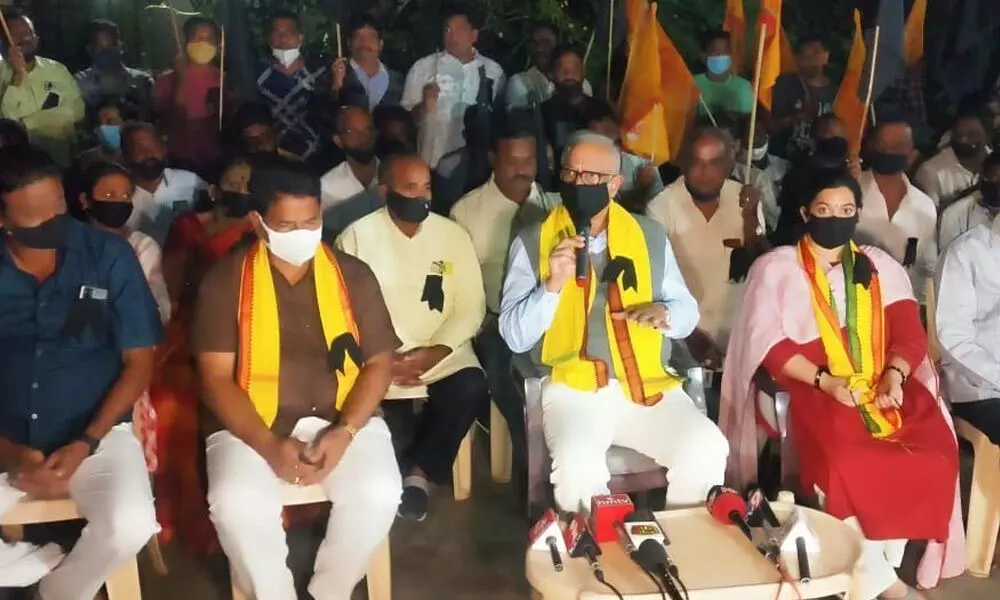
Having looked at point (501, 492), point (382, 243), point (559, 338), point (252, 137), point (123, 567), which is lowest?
point (501, 492)

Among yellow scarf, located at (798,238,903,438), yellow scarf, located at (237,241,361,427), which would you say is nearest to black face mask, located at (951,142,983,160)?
yellow scarf, located at (798,238,903,438)

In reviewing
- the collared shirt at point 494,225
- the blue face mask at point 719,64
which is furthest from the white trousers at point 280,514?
the blue face mask at point 719,64

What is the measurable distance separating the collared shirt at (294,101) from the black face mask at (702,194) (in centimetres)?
203

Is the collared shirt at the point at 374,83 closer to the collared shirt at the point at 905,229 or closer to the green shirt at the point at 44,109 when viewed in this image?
the green shirt at the point at 44,109

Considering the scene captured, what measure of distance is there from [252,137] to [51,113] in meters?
1.69

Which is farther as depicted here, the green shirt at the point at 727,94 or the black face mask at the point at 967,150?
the green shirt at the point at 727,94

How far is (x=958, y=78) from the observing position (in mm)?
6281

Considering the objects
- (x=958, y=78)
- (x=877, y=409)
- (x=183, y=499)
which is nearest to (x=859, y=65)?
(x=958, y=78)

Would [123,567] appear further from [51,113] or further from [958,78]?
[958,78]

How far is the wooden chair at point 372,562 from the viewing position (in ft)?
8.75

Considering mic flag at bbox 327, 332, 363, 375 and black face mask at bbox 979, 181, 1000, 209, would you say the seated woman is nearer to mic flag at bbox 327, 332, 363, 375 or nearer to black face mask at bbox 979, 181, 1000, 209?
black face mask at bbox 979, 181, 1000, 209

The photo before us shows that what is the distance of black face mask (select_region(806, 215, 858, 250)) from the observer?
9.73ft

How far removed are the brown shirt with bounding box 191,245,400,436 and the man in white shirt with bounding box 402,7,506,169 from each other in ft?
7.24

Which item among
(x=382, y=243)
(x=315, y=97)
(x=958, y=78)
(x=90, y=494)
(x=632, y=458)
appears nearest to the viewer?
(x=90, y=494)
